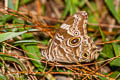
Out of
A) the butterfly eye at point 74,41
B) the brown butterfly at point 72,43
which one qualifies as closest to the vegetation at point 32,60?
the brown butterfly at point 72,43

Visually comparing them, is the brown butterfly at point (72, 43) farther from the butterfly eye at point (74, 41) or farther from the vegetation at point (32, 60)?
the vegetation at point (32, 60)

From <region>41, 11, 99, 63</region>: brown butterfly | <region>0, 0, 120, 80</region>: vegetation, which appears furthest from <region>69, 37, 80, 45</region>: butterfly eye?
<region>0, 0, 120, 80</region>: vegetation

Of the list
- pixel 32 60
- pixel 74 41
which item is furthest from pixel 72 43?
pixel 32 60

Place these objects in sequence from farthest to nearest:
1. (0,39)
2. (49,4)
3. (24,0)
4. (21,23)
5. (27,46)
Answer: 1. (49,4)
2. (24,0)
3. (21,23)
4. (27,46)
5. (0,39)

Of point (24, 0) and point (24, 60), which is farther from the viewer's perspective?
point (24, 0)

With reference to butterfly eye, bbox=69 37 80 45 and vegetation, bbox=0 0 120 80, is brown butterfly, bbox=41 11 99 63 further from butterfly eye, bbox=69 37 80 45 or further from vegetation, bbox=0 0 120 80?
vegetation, bbox=0 0 120 80

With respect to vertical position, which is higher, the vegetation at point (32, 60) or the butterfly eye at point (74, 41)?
the butterfly eye at point (74, 41)

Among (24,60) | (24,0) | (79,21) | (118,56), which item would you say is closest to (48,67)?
(24,60)

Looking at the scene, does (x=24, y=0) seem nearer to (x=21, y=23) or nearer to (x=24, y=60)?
(x=21, y=23)

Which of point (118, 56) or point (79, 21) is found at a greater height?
point (79, 21)
